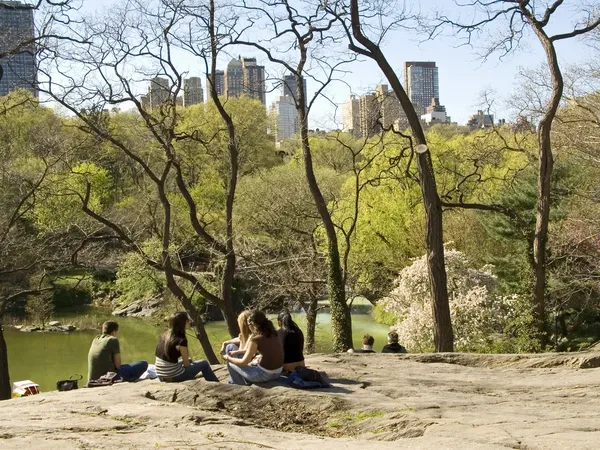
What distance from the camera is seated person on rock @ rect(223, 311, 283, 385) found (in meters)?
8.34

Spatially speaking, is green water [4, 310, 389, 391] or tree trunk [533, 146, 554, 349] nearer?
tree trunk [533, 146, 554, 349]

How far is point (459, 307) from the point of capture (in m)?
19.5

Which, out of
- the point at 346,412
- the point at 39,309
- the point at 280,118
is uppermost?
the point at 280,118

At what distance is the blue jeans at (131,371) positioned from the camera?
9.23 m

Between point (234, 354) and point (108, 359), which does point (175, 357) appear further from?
point (108, 359)

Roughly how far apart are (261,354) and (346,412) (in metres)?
1.54

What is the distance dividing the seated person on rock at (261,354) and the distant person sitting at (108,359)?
1664mm

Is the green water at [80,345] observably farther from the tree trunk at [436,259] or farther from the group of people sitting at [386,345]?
the group of people sitting at [386,345]

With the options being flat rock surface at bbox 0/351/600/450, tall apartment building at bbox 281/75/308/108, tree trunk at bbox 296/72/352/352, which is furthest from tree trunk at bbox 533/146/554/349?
tall apartment building at bbox 281/75/308/108

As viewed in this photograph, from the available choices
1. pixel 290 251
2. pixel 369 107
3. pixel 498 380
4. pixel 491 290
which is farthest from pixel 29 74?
pixel 491 290

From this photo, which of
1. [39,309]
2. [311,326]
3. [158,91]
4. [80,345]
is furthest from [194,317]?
[39,309]

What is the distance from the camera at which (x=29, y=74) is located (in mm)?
16578

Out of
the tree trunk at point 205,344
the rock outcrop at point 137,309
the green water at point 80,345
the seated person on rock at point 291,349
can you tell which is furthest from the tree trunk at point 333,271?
the rock outcrop at point 137,309

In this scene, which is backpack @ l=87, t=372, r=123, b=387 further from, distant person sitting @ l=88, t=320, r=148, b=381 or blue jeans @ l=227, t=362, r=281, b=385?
blue jeans @ l=227, t=362, r=281, b=385
